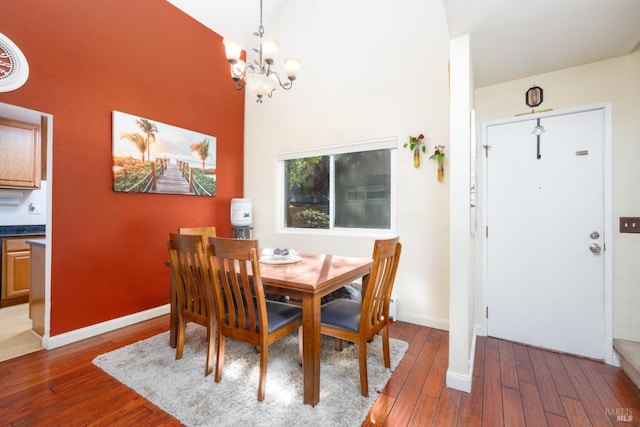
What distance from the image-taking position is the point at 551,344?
2393 millimetres

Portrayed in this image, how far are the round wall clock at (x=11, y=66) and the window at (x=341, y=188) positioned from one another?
2504 mm

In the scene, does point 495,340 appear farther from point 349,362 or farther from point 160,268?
point 160,268

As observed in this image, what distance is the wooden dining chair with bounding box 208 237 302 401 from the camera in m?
1.63

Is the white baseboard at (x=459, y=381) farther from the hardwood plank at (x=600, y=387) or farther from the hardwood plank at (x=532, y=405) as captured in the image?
the hardwood plank at (x=600, y=387)

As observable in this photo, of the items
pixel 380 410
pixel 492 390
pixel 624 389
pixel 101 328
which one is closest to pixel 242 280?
pixel 380 410

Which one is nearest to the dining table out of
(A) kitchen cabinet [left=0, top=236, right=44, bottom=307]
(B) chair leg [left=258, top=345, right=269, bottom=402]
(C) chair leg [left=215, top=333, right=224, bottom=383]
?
(B) chair leg [left=258, top=345, right=269, bottom=402]

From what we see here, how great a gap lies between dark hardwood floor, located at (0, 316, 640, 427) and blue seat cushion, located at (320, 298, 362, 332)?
0.47m

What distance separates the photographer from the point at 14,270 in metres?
3.33

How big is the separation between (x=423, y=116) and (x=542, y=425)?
2.57 meters

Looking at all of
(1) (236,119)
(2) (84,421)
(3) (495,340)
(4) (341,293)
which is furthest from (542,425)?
(1) (236,119)

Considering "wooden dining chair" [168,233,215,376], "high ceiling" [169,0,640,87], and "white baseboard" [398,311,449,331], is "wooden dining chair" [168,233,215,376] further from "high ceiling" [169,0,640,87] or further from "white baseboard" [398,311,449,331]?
"high ceiling" [169,0,640,87]

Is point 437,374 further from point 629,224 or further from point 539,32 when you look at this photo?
point 539,32

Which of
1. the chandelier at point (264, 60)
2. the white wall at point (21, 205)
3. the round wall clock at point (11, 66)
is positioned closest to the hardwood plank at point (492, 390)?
the chandelier at point (264, 60)

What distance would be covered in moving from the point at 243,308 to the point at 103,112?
8.01 ft
